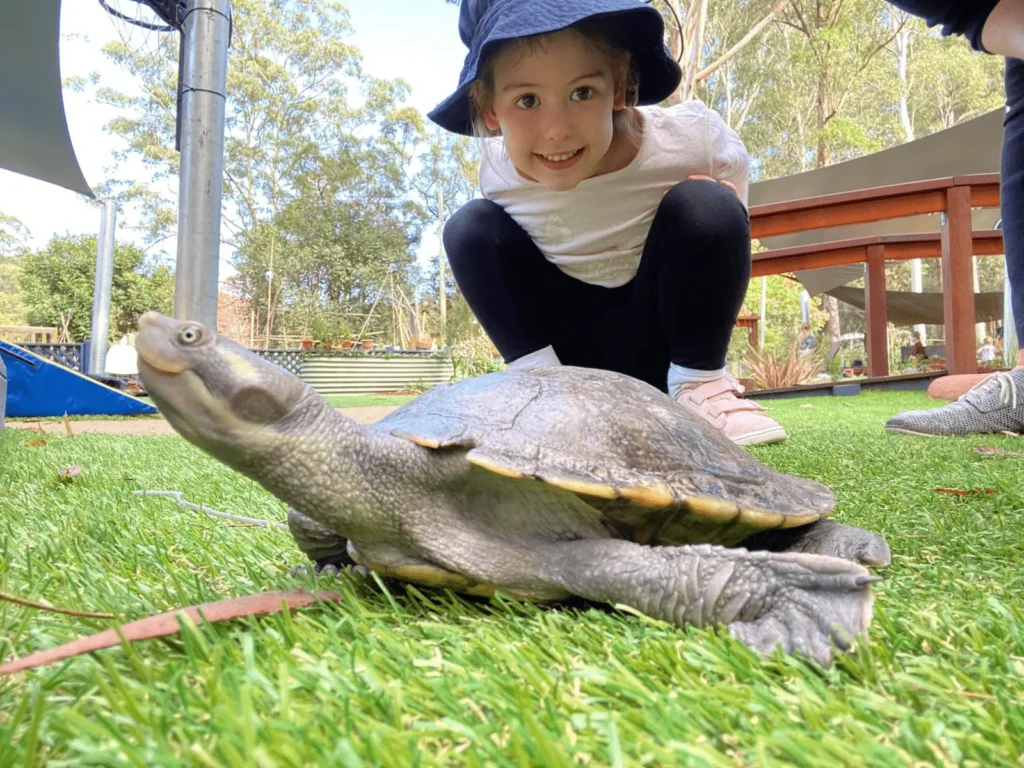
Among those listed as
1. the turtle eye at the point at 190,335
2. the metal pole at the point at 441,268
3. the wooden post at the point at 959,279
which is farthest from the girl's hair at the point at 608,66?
the metal pole at the point at 441,268

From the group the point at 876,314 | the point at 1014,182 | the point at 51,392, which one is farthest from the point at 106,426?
the point at 876,314

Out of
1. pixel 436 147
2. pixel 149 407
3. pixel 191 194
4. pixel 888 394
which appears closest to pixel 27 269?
pixel 436 147

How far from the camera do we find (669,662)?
26.4 inches

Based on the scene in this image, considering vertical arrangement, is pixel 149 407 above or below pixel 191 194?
below

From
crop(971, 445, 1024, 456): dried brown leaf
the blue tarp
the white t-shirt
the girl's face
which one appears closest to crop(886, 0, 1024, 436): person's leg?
crop(971, 445, 1024, 456): dried brown leaf

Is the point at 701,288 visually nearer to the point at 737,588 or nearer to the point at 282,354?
the point at 737,588

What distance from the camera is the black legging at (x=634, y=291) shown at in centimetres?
230

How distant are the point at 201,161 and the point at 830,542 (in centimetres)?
314

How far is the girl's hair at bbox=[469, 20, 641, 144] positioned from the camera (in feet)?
5.71

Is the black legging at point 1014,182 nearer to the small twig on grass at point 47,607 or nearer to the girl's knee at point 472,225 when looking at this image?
the girl's knee at point 472,225

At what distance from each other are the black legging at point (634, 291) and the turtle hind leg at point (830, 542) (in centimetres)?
135

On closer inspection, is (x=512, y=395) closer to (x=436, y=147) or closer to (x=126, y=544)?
(x=126, y=544)

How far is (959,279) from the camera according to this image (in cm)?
573

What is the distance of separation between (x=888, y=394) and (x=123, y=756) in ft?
23.5
